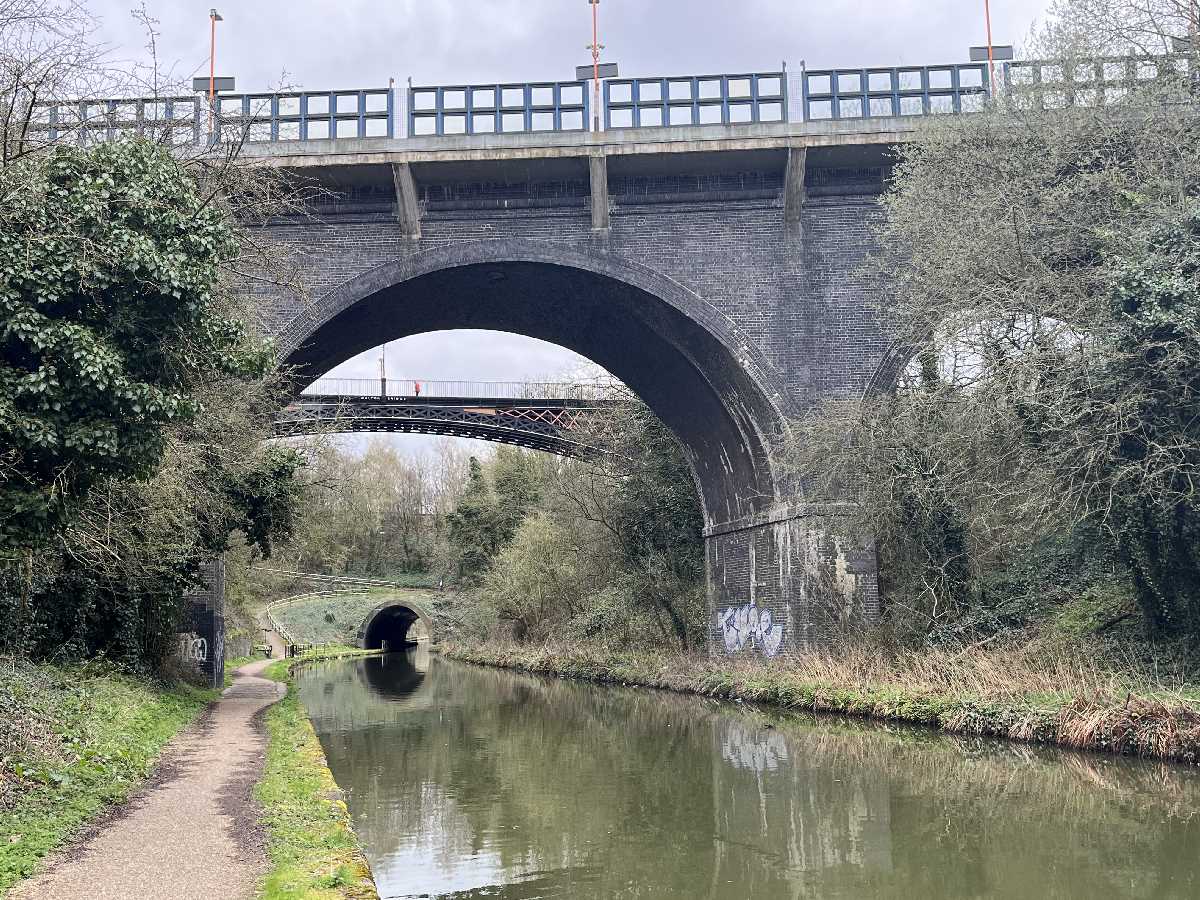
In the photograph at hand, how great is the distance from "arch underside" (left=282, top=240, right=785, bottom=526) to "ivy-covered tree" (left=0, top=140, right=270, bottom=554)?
8.63 meters

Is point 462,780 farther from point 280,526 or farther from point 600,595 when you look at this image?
point 600,595

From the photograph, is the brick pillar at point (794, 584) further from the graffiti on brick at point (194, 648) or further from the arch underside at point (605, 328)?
the graffiti on brick at point (194, 648)

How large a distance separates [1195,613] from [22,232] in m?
13.1

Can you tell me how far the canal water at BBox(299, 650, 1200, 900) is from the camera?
7.35 m

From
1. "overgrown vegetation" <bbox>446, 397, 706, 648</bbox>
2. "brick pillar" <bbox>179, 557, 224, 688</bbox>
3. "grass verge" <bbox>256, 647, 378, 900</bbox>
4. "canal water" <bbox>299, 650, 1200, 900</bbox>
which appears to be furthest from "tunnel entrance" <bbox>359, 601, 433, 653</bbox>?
"grass verge" <bbox>256, 647, 378, 900</bbox>

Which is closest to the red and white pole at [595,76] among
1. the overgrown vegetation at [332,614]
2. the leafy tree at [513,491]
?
the leafy tree at [513,491]

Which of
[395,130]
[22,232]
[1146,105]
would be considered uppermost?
[395,130]

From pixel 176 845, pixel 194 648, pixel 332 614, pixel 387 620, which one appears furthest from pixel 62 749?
pixel 387 620

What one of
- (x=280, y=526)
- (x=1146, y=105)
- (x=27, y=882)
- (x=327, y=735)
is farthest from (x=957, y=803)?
(x=280, y=526)

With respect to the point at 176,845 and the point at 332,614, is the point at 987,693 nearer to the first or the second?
the point at 176,845

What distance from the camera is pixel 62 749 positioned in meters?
9.34

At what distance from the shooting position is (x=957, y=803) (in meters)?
9.62

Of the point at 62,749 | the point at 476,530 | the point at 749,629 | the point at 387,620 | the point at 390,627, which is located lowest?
the point at 390,627

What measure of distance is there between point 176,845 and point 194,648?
18.0 m
